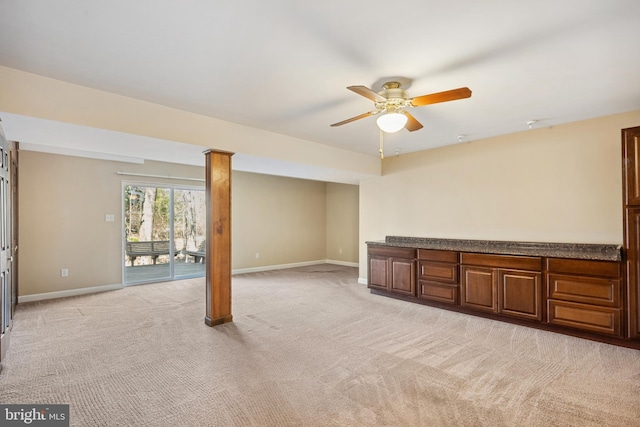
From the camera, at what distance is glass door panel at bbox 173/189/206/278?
22.5ft

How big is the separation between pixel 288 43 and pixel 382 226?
14.6 ft

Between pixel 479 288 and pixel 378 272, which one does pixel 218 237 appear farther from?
pixel 479 288

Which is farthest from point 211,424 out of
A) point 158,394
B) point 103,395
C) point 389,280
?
point 389,280

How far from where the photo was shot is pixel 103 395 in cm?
240

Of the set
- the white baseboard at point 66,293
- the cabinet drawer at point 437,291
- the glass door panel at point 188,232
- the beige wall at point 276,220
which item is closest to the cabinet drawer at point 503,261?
the cabinet drawer at point 437,291

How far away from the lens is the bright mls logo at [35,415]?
2.11 meters

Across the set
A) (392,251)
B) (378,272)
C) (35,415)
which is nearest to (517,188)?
(392,251)

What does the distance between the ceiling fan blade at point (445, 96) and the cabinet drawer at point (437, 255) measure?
8.43 feet

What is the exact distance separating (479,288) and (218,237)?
11.2ft

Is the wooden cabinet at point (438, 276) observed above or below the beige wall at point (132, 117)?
below

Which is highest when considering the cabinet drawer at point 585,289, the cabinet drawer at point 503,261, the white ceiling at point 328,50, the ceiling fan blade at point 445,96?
the white ceiling at point 328,50

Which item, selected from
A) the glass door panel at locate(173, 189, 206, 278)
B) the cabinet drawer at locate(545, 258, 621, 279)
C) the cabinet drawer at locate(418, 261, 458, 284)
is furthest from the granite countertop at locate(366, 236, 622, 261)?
the glass door panel at locate(173, 189, 206, 278)

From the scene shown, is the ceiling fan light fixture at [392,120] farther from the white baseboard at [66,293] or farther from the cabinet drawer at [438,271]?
the white baseboard at [66,293]

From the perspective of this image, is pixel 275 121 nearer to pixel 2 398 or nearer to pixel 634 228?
pixel 2 398
